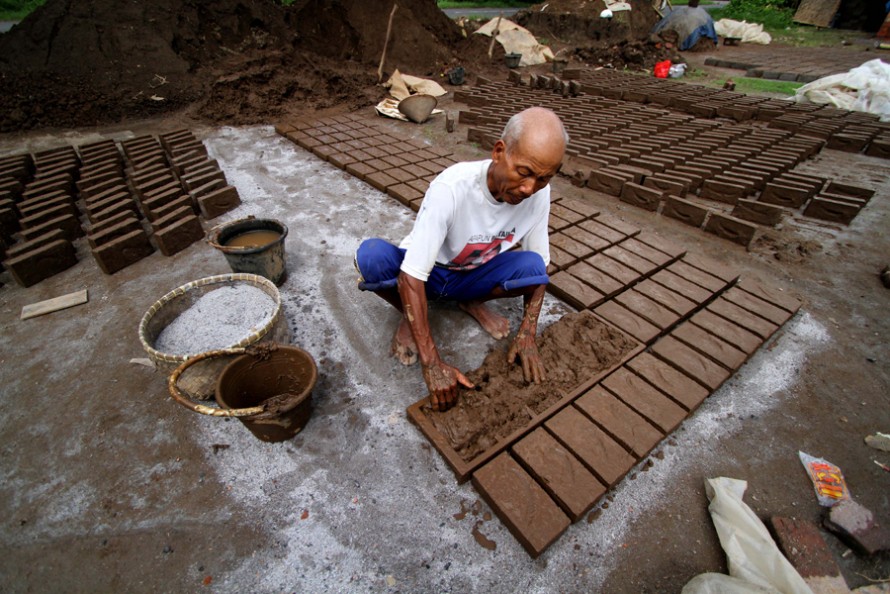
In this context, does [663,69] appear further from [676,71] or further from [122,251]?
[122,251]

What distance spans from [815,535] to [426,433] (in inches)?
74.3

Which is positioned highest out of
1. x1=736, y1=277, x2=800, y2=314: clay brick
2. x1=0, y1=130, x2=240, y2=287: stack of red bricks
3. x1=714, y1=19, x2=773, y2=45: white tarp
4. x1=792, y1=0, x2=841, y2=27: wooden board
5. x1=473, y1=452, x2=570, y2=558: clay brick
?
x1=792, y1=0, x2=841, y2=27: wooden board

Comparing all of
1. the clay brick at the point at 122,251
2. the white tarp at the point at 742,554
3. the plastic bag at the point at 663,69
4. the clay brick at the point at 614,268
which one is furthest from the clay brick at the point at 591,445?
Result: the plastic bag at the point at 663,69

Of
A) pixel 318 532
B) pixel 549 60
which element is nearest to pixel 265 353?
pixel 318 532

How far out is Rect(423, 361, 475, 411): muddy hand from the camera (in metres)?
2.20

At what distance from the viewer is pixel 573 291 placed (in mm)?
3211

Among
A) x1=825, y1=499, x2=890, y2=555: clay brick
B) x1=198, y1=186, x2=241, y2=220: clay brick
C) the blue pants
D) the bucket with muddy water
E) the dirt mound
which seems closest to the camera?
x1=825, y1=499, x2=890, y2=555: clay brick

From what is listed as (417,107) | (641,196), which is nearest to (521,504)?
(641,196)

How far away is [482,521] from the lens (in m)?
1.98

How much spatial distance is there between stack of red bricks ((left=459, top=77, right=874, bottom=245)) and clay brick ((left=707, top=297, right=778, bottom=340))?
1356 mm

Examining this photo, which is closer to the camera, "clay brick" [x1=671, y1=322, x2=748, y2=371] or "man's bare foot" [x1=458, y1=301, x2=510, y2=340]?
"clay brick" [x1=671, y1=322, x2=748, y2=371]

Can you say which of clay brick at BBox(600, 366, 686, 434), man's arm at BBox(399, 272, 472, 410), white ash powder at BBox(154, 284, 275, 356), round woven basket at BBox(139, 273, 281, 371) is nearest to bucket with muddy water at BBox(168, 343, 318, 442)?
round woven basket at BBox(139, 273, 281, 371)

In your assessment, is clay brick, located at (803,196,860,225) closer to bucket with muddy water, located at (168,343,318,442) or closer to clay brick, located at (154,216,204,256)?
bucket with muddy water, located at (168,343,318,442)

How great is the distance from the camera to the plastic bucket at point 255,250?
3.11 m
